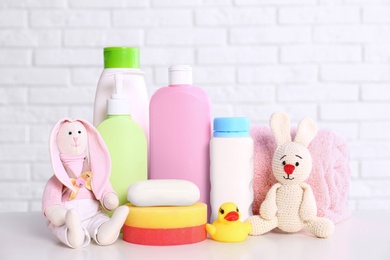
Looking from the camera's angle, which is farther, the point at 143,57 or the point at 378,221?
the point at 143,57

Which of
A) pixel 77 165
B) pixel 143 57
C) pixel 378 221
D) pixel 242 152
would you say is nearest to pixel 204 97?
pixel 242 152

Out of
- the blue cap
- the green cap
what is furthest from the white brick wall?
the blue cap

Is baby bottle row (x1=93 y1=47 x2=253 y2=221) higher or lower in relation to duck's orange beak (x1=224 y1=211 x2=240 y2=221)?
higher

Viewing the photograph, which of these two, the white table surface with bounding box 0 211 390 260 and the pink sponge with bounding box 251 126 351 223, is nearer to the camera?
the white table surface with bounding box 0 211 390 260

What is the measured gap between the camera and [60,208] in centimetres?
83

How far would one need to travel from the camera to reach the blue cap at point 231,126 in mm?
882

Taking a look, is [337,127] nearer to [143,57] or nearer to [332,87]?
[332,87]

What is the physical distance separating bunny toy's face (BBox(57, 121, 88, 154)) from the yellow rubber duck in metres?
0.21

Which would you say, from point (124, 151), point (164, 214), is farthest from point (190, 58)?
point (164, 214)

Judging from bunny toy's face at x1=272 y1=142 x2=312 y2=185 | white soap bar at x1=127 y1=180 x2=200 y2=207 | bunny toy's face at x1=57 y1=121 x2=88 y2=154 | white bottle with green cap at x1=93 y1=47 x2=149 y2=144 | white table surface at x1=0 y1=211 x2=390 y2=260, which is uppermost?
white bottle with green cap at x1=93 y1=47 x2=149 y2=144

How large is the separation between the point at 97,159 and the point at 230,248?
23 centimetres

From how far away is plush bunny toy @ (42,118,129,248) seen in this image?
82 cm

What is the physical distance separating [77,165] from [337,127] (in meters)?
1.06

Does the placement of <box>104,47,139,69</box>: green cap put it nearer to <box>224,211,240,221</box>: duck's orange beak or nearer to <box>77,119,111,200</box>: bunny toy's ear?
<box>77,119,111,200</box>: bunny toy's ear
